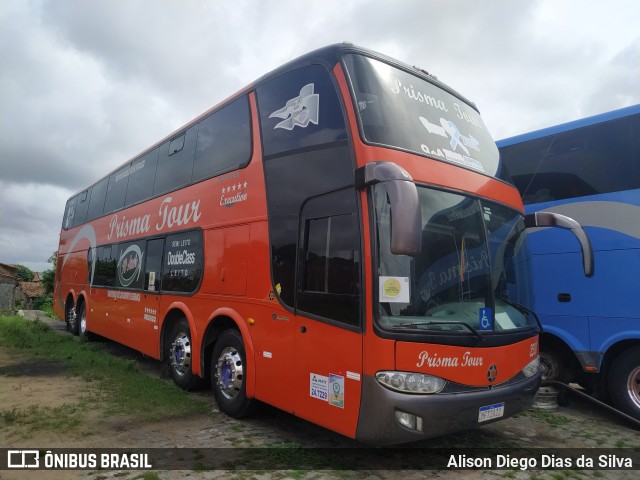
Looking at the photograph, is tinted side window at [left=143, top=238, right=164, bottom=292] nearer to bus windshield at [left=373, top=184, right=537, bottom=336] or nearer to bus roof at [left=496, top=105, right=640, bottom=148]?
bus windshield at [left=373, top=184, right=537, bottom=336]

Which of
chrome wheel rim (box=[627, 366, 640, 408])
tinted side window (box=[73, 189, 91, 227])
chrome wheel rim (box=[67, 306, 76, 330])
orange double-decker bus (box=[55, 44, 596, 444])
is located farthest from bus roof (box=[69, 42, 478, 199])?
chrome wheel rim (box=[67, 306, 76, 330])

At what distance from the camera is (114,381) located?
725 cm

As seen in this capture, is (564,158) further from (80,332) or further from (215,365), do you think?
(80,332)

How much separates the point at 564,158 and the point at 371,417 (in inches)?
209

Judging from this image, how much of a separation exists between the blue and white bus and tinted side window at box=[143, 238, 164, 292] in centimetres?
580

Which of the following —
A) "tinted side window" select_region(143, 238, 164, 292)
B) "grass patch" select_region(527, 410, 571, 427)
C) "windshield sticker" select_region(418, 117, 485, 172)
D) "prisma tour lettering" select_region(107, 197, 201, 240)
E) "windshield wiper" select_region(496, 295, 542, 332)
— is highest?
"windshield sticker" select_region(418, 117, 485, 172)

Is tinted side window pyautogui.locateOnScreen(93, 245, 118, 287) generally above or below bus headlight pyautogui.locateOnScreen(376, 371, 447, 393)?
above

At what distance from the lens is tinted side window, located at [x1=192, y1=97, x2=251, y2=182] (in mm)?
5848

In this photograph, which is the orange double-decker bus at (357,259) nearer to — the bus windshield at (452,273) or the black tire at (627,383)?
the bus windshield at (452,273)

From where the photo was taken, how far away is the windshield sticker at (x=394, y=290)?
372 centimetres

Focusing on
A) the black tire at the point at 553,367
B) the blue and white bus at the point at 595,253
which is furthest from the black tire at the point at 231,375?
the black tire at the point at 553,367

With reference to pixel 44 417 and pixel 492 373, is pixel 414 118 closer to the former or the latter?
pixel 492 373

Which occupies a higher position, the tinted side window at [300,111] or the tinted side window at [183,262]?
the tinted side window at [300,111]

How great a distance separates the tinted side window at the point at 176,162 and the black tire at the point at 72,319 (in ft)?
21.6
